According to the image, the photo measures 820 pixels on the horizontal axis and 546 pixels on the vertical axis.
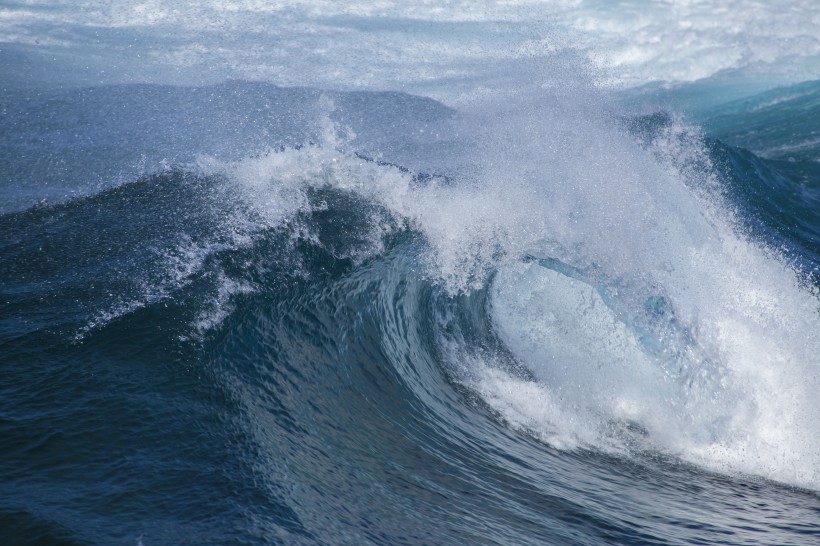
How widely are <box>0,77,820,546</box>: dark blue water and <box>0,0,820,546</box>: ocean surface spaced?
0.09 ft

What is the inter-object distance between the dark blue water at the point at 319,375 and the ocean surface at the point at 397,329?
29 millimetres

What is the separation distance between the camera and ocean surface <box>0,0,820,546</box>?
4.45m

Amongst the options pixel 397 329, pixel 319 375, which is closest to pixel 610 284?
pixel 397 329

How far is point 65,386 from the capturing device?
5051mm

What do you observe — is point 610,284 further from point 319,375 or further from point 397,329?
point 319,375

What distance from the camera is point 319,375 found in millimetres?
6234

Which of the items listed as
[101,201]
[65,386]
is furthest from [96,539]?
[101,201]

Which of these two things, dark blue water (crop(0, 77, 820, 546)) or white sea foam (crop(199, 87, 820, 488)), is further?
white sea foam (crop(199, 87, 820, 488))

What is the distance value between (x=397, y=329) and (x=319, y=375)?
5.51 feet

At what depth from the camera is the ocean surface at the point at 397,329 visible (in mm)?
4445

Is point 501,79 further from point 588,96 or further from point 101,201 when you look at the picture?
point 101,201

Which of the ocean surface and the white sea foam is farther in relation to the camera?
the white sea foam

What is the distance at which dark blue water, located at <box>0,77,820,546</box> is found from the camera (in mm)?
4238

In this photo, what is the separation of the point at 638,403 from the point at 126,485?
4.93 metres
